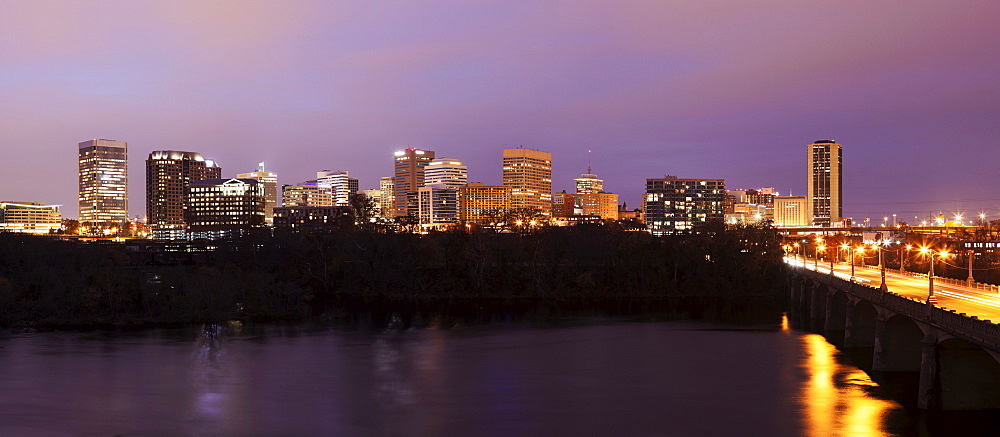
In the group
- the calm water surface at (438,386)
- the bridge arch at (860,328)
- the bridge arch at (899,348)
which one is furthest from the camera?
the bridge arch at (860,328)

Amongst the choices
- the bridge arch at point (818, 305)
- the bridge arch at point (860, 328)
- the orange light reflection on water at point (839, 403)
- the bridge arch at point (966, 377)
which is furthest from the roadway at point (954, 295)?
the orange light reflection on water at point (839, 403)

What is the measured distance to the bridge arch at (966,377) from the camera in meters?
41.2

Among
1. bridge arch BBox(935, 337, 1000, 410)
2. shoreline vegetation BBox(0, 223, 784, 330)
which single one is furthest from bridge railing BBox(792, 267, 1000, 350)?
Result: shoreline vegetation BBox(0, 223, 784, 330)

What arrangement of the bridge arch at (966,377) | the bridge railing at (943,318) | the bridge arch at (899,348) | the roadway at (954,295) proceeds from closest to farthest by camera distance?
the bridge railing at (943,318) < the bridge arch at (966,377) < the roadway at (954,295) < the bridge arch at (899,348)

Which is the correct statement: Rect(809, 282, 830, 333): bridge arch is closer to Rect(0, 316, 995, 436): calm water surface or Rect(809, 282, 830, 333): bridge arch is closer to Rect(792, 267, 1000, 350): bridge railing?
Rect(0, 316, 995, 436): calm water surface

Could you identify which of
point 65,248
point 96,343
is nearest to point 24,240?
point 65,248

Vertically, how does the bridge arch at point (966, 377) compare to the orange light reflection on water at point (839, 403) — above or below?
above

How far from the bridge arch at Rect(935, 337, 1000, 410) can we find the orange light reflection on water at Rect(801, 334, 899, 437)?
11.3 feet

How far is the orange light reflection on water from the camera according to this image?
135ft

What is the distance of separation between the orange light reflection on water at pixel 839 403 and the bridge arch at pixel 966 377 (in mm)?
3444

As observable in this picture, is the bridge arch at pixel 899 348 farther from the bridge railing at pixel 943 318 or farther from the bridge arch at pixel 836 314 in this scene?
the bridge arch at pixel 836 314

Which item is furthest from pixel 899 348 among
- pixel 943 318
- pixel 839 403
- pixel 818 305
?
pixel 818 305

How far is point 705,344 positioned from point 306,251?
72774mm

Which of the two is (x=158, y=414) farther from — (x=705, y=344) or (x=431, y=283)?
(x=431, y=283)
